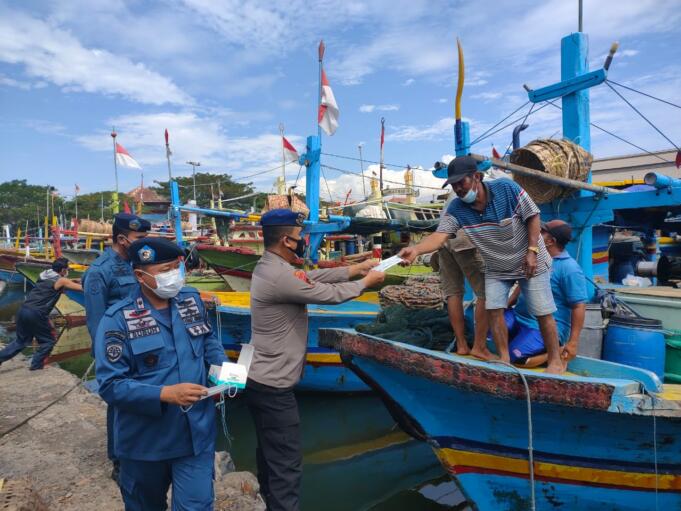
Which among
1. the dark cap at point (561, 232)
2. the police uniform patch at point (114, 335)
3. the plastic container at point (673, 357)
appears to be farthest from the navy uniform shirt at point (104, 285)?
the plastic container at point (673, 357)

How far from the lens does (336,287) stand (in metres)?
2.70

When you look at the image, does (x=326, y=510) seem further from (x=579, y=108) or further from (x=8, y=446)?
(x=579, y=108)

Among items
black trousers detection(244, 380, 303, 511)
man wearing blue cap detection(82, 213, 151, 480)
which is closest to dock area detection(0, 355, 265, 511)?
man wearing blue cap detection(82, 213, 151, 480)

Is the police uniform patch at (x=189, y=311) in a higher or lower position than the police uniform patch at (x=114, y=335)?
higher

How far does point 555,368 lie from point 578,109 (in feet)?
9.46

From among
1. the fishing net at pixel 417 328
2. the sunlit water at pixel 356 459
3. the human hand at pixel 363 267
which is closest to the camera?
the human hand at pixel 363 267

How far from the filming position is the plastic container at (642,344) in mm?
3102

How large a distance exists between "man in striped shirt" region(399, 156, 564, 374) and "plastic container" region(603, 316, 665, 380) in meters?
0.58

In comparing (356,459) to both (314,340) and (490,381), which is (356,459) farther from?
(490,381)

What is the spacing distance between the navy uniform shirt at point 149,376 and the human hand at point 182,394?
0.04 meters

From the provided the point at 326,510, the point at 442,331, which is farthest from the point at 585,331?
the point at 326,510

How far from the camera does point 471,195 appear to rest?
295cm

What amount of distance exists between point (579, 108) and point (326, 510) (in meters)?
4.50

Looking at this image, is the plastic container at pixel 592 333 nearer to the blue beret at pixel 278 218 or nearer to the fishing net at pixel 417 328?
the fishing net at pixel 417 328
